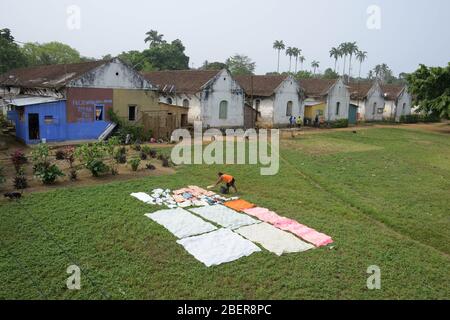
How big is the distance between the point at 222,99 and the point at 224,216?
61.3ft

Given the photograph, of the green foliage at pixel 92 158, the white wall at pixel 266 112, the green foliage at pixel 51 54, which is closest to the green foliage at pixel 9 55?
the green foliage at pixel 51 54

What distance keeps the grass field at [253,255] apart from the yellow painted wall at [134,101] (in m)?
9.89

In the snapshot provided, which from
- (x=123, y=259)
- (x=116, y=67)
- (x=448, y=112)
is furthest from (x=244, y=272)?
(x=448, y=112)

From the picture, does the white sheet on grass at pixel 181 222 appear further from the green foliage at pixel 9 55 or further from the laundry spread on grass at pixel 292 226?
the green foliage at pixel 9 55

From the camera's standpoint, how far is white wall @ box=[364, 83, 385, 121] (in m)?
40.8

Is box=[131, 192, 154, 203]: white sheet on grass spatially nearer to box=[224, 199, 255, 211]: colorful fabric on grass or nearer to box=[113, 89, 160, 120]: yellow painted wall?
box=[224, 199, 255, 211]: colorful fabric on grass

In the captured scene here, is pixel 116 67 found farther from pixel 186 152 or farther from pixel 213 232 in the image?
pixel 213 232

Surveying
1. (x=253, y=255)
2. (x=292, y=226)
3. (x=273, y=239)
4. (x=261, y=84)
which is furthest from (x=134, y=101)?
(x=253, y=255)

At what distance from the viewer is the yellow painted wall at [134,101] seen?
22516mm

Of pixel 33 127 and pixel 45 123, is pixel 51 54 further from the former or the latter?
pixel 45 123

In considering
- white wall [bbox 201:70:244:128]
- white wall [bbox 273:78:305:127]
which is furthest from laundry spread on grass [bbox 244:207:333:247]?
white wall [bbox 273:78:305:127]

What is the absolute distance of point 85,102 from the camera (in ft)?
69.5

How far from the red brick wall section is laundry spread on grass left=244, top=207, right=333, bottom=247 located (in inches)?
555

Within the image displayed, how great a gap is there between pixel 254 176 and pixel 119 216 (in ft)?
21.1
